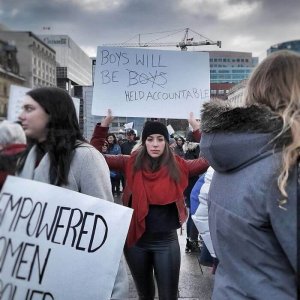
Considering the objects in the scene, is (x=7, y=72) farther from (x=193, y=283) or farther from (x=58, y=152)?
(x=193, y=283)

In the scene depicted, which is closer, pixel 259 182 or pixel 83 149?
pixel 259 182

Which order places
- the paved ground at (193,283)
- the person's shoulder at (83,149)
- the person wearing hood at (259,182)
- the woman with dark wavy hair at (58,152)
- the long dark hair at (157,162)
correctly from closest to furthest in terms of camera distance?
the person wearing hood at (259,182) → the woman with dark wavy hair at (58,152) → the person's shoulder at (83,149) → the long dark hair at (157,162) → the paved ground at (193,283)

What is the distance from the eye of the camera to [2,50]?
149 centimetres

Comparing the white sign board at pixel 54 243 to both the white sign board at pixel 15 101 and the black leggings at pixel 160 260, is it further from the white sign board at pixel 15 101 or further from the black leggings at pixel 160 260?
the black leggings at pixel 160 260

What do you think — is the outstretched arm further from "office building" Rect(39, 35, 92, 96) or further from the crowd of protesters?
the crowd of protesters

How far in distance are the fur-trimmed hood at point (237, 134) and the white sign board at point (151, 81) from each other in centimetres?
235

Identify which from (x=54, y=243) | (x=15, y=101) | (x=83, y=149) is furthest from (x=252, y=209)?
(x=15, y=101)

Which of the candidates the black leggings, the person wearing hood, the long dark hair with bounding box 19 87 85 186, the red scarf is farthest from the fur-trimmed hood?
the black leggings

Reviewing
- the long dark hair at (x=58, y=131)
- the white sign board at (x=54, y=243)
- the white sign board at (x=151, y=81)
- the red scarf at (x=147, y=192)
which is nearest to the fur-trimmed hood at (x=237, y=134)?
the white sign board at (x=54, y=243)

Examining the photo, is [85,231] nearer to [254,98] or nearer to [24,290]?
[24,290]

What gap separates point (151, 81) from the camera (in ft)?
13.0

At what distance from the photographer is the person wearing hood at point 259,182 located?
1.27 m

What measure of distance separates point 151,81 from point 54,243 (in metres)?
2.50

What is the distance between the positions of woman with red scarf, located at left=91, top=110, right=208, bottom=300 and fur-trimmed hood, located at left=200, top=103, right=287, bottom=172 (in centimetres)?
163
